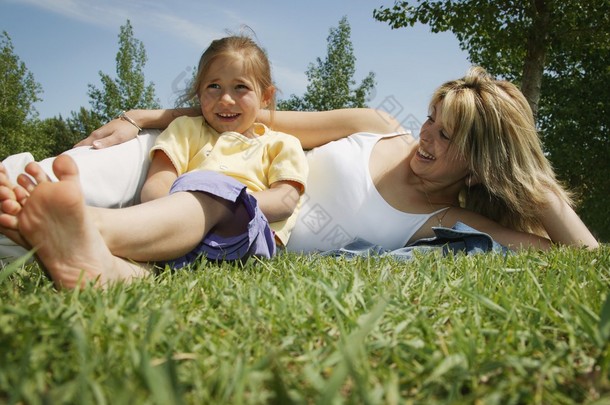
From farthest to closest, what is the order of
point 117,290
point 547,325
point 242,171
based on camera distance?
point 242,171, point 117,290, point 547,325

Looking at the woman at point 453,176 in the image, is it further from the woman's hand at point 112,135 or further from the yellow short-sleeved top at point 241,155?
the yellow short-sleeved top at point 241,155

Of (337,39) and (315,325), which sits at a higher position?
(337,39)

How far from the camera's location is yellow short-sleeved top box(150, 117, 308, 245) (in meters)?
3.08

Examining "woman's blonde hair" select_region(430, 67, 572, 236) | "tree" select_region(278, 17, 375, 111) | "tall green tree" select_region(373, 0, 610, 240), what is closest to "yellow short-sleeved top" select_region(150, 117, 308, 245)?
"woman's blonde hair" select_region(430, 67, 572, 236)

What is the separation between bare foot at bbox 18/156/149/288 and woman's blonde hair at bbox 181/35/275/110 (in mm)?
2032

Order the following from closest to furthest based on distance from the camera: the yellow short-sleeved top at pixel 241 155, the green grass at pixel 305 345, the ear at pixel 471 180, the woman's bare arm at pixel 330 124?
1. the green grass at pixel 305 345
2. the yellow short-sleeved top at pixel 241 155
3. the ear at pixel 471 180
4. the woman's bare arm at pixel 330 124

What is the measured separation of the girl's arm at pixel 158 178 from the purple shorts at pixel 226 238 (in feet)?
2.00

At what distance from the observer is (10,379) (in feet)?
3.20

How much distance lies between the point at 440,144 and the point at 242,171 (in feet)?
4.33

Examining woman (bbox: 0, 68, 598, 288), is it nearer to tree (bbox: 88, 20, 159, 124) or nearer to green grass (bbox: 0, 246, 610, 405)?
green grass (bbox: 0, 246, 610, 405)

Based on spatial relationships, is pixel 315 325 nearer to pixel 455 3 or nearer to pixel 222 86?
pixel 222 86

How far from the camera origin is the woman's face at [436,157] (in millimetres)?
3436

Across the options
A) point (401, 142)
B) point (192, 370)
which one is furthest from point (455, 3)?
point (192, 370)

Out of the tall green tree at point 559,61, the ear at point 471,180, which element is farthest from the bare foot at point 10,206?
the tall green tree at point 559,61
